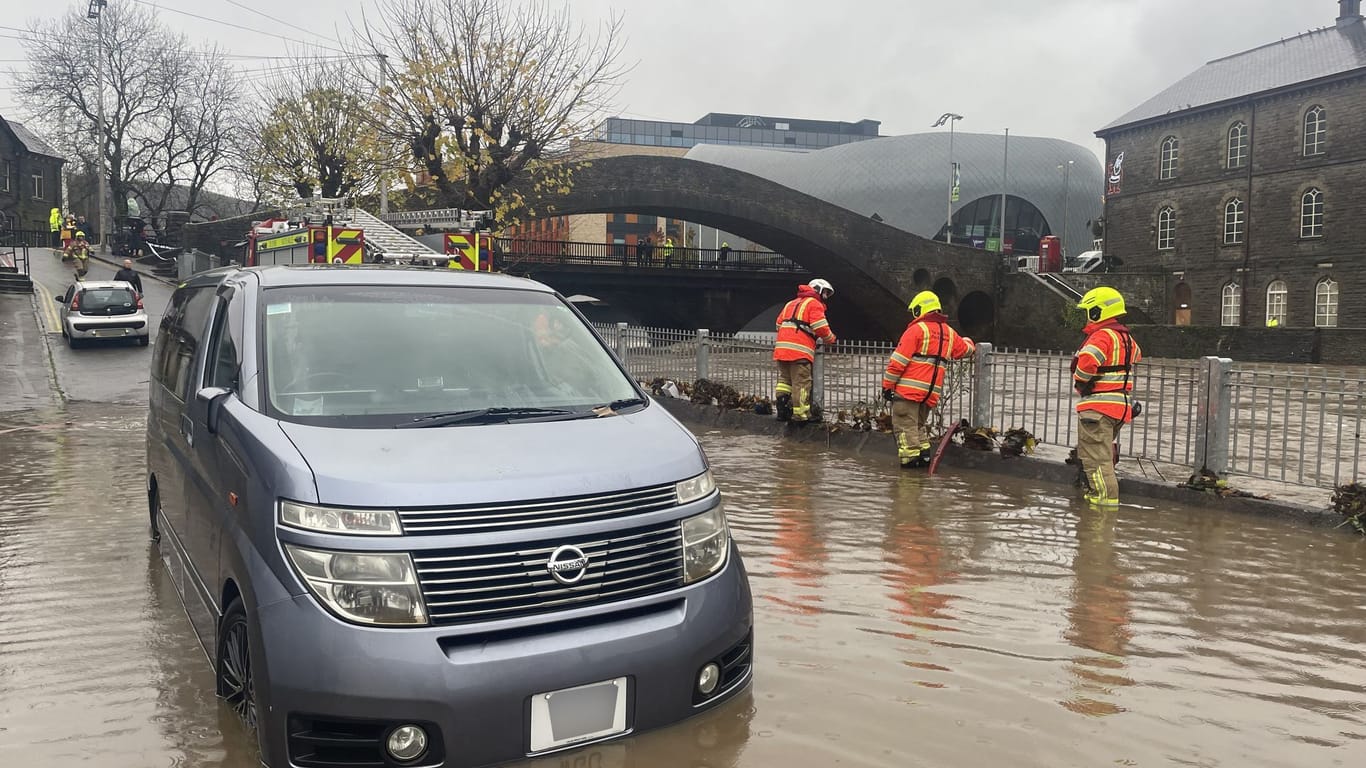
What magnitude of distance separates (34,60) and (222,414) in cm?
5614

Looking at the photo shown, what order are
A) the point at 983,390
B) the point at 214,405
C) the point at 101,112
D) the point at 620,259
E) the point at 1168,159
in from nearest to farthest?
1. the point at 214,405
2. the point at 983,390
3. the point at 101,112
4. the point at 620,259
5. the point at 1168,159

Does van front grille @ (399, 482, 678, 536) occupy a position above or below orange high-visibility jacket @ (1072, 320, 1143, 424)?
below

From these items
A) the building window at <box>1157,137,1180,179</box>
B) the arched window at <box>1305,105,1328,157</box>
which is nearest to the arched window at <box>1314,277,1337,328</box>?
the arched window at <box>1305,105,1328,157</box>

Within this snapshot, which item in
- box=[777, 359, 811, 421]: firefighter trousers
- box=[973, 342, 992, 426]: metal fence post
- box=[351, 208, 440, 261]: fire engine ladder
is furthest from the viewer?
box=[351, 208, 440, 261]: fire engine ladder

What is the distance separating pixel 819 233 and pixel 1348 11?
27452mm

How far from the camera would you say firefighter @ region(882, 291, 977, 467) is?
9.79 m

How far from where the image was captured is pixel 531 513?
3201 mm

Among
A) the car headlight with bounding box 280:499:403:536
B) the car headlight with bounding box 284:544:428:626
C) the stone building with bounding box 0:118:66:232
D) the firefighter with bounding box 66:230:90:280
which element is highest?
the stone building with bounding box 0:118:66:232

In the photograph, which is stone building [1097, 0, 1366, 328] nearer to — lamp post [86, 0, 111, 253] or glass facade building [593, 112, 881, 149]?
lamp post [86, 0, 111, 253]

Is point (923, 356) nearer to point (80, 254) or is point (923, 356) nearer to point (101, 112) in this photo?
point (80, 254)

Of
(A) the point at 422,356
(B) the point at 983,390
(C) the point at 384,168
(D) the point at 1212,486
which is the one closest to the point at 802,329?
(B) the point at 983,390

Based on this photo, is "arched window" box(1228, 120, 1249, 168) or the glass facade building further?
→ the glass facade building

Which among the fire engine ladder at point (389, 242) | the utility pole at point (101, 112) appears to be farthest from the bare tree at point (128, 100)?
the fire engine ladder at point (389, 242)

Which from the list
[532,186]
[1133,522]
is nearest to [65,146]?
[532,186]
